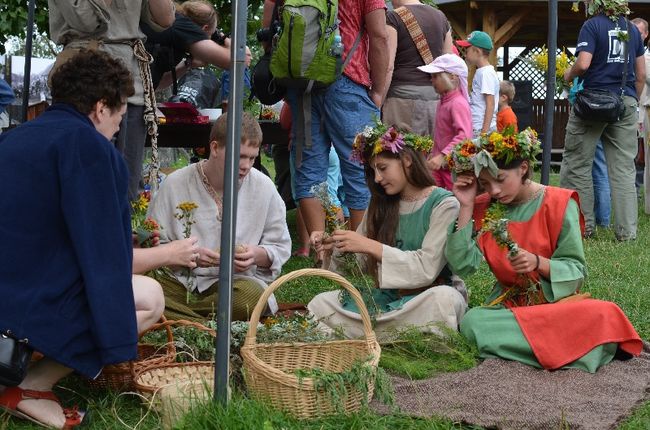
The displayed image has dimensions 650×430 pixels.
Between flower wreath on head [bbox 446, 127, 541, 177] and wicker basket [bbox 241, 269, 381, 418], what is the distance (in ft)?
3.35

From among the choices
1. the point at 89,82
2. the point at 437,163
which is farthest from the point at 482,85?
the point at 89,82

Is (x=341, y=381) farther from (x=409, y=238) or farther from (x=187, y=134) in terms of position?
(x=187, y=134)

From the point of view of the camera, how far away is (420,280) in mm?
4777

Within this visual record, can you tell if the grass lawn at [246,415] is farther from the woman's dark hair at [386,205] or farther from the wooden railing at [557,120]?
the wooden railing at [557,120]

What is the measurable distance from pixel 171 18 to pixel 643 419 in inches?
126

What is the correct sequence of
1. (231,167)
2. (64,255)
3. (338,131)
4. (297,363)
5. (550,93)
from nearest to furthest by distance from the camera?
1. (231,167)
2. (64,255)
3. (297,363)
4. (550,93)
5. (338,131)

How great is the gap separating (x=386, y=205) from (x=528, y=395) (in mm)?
1380

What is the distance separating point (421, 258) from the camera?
4.77m

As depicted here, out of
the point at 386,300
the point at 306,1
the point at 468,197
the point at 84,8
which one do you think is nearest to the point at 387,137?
the point at 468,197

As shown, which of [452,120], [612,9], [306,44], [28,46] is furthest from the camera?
[612,9]

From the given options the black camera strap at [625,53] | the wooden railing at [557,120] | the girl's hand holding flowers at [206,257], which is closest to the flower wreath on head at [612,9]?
the black camera strap at [625,53]

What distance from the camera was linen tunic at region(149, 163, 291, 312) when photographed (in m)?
5.04

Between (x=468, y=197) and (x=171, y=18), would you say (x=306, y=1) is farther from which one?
(x=468, y=197)

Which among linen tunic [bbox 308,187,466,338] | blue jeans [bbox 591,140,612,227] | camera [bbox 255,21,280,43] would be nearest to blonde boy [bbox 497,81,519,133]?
blue jeans [bbox 591,140,612,227]
